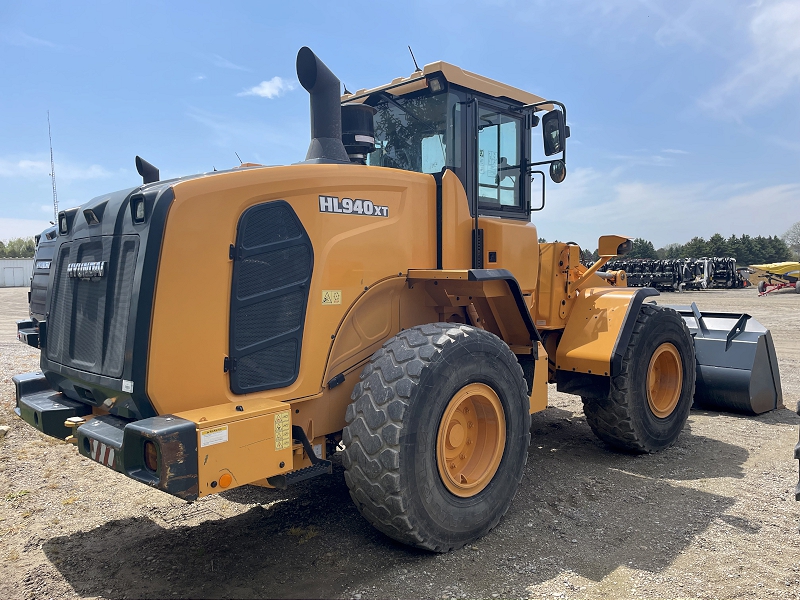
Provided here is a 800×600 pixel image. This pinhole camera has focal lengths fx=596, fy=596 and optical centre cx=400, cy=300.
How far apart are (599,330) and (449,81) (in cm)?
259

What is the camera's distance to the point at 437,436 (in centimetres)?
352

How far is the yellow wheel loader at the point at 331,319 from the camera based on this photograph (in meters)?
3.07

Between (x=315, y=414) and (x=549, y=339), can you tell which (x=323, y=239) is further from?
(x=549, y=339)

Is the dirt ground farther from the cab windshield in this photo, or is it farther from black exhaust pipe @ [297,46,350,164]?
the cab windshield

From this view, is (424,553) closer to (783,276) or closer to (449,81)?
(449,81)

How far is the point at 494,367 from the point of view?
3.88 m

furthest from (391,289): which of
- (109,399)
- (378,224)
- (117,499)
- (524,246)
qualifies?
Result: (117,499)

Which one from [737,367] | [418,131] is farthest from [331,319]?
[737,367]

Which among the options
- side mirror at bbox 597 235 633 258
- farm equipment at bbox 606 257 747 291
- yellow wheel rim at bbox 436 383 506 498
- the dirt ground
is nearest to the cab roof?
side mirror at bbox 597 235 633 258

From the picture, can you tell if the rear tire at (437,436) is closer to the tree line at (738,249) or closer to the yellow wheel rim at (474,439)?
the yellow wheel rim at (474,439)

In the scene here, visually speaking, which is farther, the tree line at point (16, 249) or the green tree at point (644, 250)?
the tree line at point (16, 249)

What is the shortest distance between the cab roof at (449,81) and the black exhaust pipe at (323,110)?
0.76m

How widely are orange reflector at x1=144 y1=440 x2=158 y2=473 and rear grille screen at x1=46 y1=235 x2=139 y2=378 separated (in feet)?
1.70

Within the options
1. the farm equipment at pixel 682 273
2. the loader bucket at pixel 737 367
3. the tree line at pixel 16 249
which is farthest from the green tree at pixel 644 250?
the tree line at pixel 16 249
